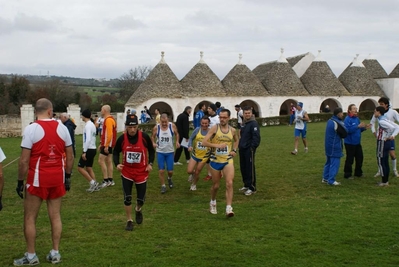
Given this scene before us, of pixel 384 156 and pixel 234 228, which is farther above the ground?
pixel 384 156

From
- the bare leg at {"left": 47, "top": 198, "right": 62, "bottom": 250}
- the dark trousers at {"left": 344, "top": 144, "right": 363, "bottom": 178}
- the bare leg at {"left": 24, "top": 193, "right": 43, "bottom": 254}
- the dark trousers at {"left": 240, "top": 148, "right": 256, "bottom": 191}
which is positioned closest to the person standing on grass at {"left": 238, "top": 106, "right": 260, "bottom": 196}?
the dark trousers at {"left": 240, "top": 148, "right": 256, "bottom": 191}

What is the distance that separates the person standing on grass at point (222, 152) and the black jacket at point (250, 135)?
5.26 feet

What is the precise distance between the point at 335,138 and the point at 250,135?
2040 mm

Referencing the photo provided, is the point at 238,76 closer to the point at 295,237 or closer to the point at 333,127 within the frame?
the point at 333,127

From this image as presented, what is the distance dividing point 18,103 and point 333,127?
48968 mm

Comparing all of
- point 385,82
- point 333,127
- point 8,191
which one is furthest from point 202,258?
point 385,82

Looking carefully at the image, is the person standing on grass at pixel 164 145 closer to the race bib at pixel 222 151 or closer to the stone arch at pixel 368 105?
the race bib at pixel 222 151

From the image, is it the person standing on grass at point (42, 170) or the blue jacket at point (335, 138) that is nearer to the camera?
the person standing on grass at point (42, 170)

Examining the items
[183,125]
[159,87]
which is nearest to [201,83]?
[159,87]

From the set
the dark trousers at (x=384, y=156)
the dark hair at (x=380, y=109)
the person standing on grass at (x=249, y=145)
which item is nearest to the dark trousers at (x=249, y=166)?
the person standing on grass at (x=249, y=145)

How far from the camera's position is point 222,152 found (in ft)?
24.5

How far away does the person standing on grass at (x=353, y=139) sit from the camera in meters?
10.3

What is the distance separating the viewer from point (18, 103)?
52.2m

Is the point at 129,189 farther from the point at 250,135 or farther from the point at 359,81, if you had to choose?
the point at 359,81
